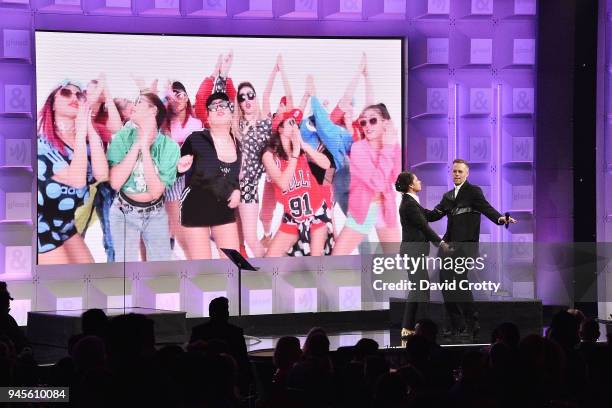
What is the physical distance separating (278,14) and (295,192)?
1927 millimetres

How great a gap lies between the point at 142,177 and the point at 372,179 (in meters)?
2.54

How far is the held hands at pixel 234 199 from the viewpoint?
11336 mm

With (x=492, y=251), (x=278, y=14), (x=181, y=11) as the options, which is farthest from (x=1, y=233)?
(x=492, y=251)

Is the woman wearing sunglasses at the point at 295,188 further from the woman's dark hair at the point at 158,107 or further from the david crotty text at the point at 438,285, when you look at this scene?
the david crotty text at the point at 438,285

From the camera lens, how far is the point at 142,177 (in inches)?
433

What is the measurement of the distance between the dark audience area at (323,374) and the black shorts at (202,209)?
501cm

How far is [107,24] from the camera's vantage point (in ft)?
35.6

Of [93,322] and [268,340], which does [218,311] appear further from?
[268,340]

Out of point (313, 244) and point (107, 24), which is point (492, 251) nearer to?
point (313, 244)

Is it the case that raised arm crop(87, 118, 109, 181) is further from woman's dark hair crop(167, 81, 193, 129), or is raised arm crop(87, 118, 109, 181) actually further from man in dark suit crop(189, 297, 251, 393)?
man in dark suit crop(189, 297, 251, 393)

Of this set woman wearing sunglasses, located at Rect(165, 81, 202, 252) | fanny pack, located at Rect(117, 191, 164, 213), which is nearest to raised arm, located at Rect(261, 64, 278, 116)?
woman wearing sunglasses, located at Rect(165, 81, 202, 252)

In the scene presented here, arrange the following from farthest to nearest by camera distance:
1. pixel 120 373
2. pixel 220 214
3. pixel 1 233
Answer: pixel 220 214
pixel 1 233
pixel 120 373

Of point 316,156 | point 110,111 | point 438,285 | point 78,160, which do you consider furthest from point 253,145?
point 438,285

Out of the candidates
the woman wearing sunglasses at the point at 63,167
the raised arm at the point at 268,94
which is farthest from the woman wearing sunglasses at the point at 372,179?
the woman wearing sunglasses at the point at 63,167
